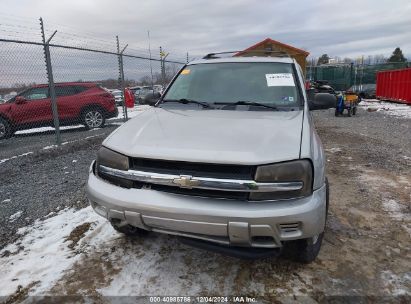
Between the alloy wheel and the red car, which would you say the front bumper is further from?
the alloy wheel

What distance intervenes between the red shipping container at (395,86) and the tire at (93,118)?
13.8 meters

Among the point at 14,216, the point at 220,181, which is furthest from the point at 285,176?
the point at 14,216

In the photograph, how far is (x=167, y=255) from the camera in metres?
3.12

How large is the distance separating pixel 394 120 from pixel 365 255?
35.0 ft

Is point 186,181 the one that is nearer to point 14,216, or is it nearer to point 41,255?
point 41,255

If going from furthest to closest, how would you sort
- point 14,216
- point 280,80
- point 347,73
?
point 347,73 < point 14,216 < point 280,80

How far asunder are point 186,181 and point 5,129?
32.6ft

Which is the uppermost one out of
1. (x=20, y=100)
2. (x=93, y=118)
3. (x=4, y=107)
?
(x=20, y=100)

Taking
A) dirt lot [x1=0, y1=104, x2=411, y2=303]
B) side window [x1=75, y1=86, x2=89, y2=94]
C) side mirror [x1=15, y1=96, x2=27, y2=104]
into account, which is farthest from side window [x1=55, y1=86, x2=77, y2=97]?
dirt lot [x1=0, y1=104, x2=411, y2=303]

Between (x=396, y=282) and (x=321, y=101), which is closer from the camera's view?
(x=396, y=282)

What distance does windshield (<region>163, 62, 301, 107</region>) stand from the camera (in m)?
3.50

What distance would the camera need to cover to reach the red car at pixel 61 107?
1028 centimetres

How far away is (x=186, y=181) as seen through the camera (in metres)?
2.34

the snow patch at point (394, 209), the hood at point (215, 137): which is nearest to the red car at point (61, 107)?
the hood at point (215, 137)
